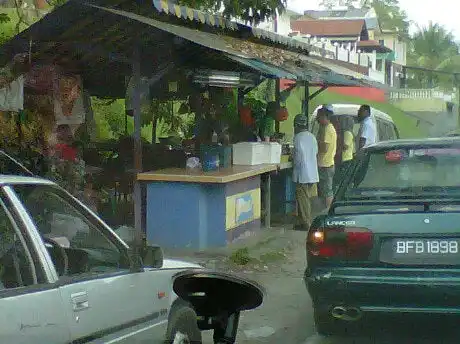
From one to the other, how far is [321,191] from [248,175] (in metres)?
2.70

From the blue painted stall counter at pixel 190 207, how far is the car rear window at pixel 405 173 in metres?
3.57

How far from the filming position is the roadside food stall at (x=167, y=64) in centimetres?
922

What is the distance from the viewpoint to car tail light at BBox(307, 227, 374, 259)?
5520 millimetres

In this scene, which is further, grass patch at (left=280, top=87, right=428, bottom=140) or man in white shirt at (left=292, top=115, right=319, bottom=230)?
grass patch at (left=280, top=87, right=428, bottom=140)

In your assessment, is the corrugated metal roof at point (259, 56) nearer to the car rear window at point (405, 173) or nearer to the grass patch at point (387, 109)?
the car rear window at point (405, 173)

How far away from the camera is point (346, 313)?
18.4 feet

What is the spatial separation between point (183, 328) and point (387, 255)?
5.52 ft

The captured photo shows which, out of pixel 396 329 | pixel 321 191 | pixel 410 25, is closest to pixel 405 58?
pixel 410 25

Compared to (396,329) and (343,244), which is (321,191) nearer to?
(396,329)

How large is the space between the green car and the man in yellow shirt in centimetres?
658

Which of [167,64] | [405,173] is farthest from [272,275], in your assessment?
[405,173]

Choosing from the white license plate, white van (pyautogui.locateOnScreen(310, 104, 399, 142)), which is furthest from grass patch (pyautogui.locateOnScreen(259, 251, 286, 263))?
white van (pyautogui.locateOnScreen(310, 104, 399, 142))

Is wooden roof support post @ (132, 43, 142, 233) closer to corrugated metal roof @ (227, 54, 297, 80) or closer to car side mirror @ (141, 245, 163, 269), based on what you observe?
corrugated metal roof @ (227, 54, 297, 80)

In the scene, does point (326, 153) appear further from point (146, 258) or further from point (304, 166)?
point (146, 258)
